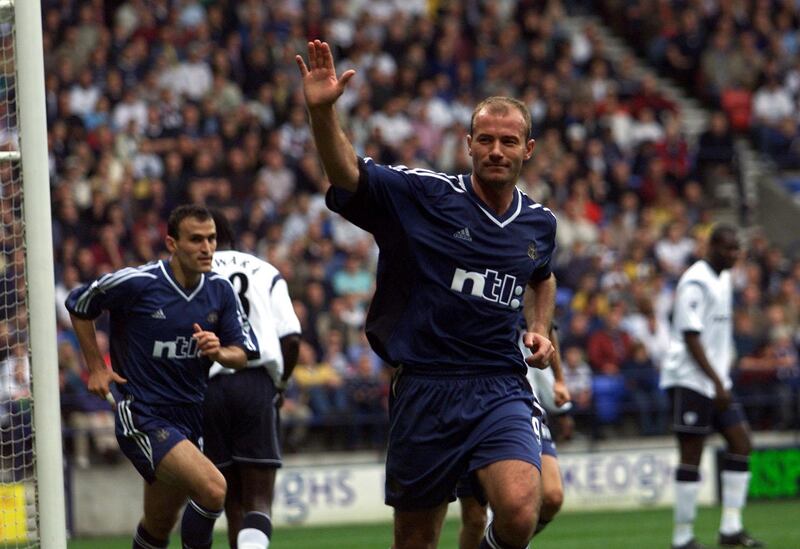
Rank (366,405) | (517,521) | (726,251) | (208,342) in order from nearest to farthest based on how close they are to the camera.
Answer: (517,521) → (208,342) → (726,251) → (366,405)

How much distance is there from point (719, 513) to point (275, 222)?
6.34 m

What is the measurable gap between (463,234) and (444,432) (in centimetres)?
90

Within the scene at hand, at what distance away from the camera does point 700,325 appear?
40.9 feet

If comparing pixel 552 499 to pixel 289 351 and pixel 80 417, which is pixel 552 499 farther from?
pixel 80 417

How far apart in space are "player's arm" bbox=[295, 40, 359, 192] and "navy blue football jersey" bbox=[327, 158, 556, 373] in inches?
23.9

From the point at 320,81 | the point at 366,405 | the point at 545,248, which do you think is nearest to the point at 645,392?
the point at 366,405

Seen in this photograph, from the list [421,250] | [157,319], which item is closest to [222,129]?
[157,319]

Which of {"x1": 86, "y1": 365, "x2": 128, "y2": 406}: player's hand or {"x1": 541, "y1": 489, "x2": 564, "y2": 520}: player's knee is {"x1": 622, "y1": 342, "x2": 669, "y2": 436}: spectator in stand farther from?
{"x1": 86, "y1": 365, "x2": 128, "y2": 406}: player's hand

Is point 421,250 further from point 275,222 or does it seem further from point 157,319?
point 275,222

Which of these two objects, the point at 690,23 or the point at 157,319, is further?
the point at 690,23

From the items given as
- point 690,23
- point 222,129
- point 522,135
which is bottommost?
point 522,135

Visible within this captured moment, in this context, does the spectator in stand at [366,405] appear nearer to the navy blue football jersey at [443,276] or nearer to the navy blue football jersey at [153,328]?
the navy blue football jersey at [153,328]

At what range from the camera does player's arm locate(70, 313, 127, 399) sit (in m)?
8.80

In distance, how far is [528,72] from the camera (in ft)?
78.9
